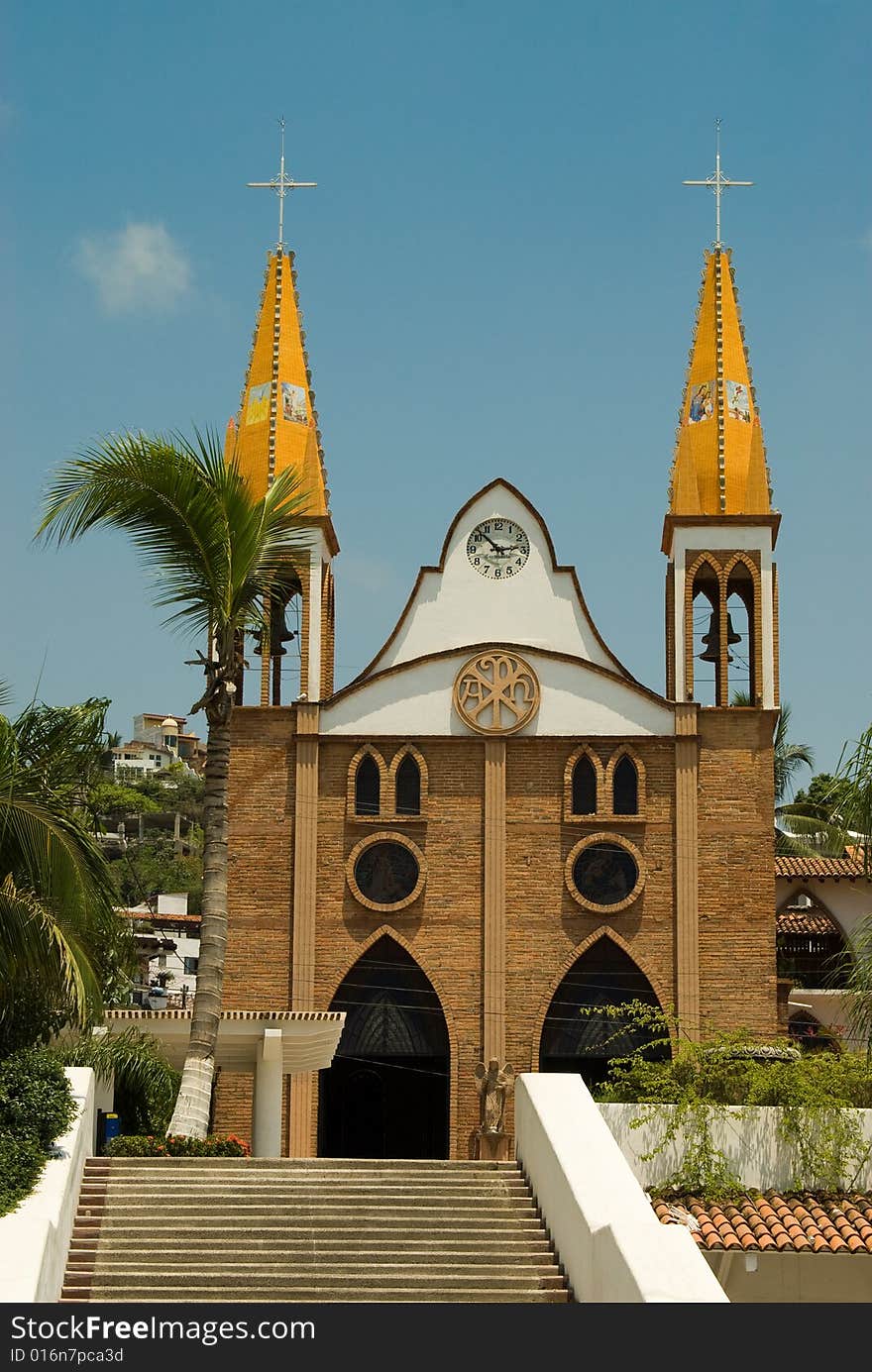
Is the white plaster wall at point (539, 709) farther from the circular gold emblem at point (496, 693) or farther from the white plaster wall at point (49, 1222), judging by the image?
the white plaster wall at point (49, 1222)

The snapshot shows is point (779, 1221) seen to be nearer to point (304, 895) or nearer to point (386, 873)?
point (386, 873)

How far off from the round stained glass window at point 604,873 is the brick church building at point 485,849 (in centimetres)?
4

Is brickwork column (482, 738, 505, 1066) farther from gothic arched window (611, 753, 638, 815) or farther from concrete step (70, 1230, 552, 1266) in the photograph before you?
concrete step (70, 1230, 552, 1266)

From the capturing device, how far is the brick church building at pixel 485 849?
3034 cm

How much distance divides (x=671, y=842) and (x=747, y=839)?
47.6 inches

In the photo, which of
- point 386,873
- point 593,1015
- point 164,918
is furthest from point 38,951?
point 164,918

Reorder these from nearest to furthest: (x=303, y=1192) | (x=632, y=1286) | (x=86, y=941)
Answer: (x=632, y=1286)
(x=303, y=1192)
(x=86, y=941)

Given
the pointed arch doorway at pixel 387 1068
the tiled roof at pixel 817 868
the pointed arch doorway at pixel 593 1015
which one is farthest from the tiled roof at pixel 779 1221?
the tiled roof at pixel 817 868

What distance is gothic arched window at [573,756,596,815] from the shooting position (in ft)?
102

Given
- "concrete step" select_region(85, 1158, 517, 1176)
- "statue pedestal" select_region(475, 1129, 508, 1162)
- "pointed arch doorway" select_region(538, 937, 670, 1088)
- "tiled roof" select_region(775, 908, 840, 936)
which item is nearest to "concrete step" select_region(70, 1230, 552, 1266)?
"concrete step" select_region(85, 1158, 517, 1176)

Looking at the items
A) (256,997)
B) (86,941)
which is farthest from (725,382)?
(86,941)

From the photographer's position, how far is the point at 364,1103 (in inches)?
1241

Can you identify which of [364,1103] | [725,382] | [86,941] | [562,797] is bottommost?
[364,1103]
